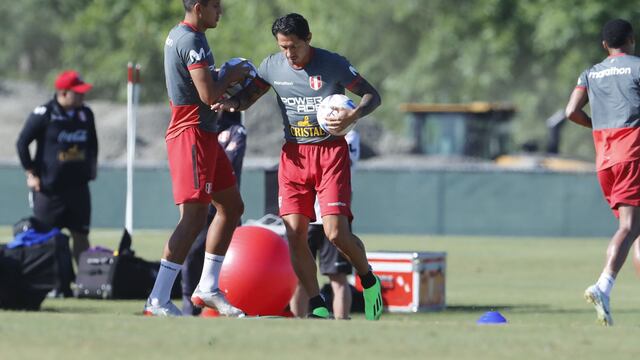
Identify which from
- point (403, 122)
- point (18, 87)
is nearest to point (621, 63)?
point (403, 122)

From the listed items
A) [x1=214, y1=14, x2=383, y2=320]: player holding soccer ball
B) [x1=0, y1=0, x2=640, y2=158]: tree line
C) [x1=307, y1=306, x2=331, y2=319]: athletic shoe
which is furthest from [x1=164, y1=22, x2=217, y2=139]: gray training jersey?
[x1=0, y1=0, x2=640, y2=158]: tree line

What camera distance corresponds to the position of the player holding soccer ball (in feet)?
32.2

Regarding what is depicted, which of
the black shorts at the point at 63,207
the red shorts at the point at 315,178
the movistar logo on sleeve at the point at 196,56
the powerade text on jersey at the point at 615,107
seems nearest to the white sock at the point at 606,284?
the powerade text on jersey at the point at 615,107

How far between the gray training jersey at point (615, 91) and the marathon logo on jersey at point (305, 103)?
2.35m

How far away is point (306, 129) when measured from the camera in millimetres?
9914

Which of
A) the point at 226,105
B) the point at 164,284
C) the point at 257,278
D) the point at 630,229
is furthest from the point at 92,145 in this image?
the point at 630,229

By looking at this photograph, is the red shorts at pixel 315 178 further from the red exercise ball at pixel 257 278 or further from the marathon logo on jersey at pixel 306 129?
the red exercise ball at pixel 257 278

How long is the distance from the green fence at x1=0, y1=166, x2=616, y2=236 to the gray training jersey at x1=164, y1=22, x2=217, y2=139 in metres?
19.0

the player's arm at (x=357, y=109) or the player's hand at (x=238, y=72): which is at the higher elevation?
the player's hand at (x=238, y=72)

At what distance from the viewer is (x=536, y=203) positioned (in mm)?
28859

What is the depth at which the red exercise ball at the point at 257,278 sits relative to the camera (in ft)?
37.2

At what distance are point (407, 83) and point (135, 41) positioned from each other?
13.5 meters

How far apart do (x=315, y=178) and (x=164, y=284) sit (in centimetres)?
129

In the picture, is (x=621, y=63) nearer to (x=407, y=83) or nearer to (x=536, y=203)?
(x=536, y=203)
